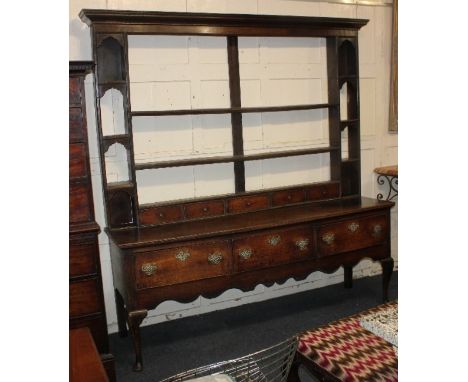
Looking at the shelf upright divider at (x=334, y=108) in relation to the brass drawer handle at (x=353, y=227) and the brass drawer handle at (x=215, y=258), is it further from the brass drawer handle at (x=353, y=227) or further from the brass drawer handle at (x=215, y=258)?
the brass drawer handle at (x=215, y=258)

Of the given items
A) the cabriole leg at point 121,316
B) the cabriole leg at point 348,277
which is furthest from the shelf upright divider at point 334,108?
the cabriole leg at point 121,316

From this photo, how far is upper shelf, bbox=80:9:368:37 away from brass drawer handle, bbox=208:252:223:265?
1.45 metres

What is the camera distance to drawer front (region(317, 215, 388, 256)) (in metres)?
3.70

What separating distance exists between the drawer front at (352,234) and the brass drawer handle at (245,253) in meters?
0.55

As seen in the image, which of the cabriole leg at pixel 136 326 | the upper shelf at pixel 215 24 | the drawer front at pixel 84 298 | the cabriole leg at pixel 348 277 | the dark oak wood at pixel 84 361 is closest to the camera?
the dark oak wood at pixel 84 361

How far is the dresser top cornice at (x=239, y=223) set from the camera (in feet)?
10.5

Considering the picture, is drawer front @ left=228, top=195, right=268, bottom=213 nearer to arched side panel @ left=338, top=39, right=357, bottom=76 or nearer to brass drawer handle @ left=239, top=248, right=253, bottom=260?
brass drawer handle @ left=239, top=248, right=253, bottom=260

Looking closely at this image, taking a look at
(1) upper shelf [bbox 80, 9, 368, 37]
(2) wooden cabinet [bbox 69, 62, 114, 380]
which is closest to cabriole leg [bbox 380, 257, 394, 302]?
(1) upper shelf [bbox 80, 9, 368, 37]

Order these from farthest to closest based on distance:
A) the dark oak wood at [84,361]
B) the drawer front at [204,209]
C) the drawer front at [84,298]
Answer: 1. the drawer front at [204,209]
2. the drawer front at [84,298]
3. the dark oak wood at [84,361]

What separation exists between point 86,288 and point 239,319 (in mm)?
1316

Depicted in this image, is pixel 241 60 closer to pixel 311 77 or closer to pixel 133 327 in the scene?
pixel 311 77

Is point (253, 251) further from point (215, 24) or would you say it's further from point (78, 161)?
point (215, 24)
